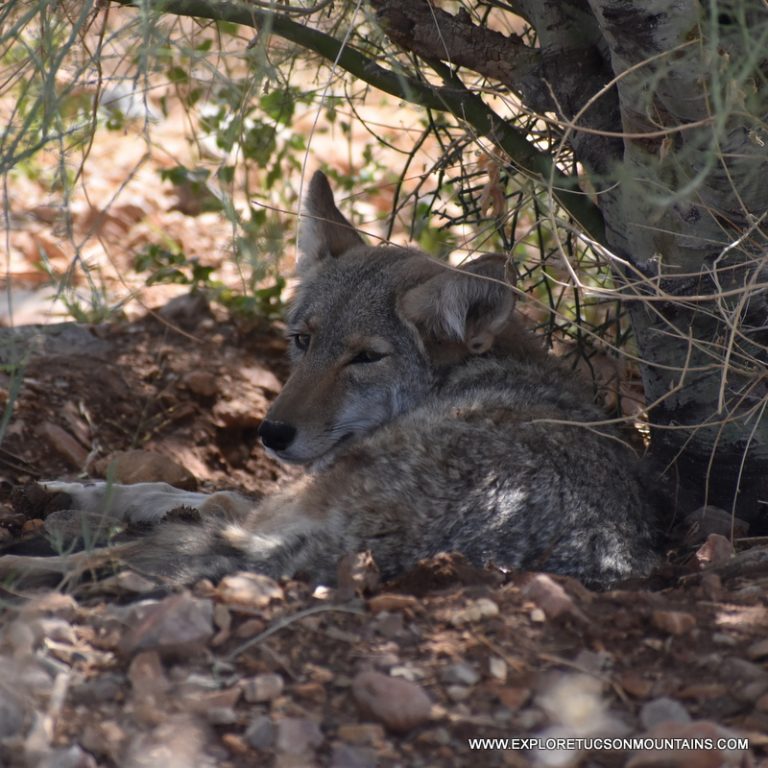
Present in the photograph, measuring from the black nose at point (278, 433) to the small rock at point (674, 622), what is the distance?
2060 mm

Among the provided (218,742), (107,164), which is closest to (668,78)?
(218,742)

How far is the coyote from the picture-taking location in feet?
12.0

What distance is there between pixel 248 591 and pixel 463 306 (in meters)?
2.00

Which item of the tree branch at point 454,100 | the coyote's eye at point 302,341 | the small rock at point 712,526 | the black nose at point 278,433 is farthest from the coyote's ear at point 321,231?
the small rock at point 712,526

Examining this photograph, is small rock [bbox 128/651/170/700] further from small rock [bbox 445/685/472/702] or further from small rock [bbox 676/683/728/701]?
small rock [bbox 676/683/728/701]

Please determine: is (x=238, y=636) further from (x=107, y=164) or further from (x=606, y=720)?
(x=107, y=164)

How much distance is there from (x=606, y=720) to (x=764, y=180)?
2382 millimetres

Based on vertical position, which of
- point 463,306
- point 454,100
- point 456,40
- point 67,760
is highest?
point 456,40

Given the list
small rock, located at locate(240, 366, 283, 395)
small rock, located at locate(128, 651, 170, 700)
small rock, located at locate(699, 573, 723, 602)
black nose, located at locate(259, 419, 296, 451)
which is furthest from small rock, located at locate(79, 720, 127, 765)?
small rock, located at locate(240, 366, 283, 395)

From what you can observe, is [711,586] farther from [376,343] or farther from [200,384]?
[200,384]

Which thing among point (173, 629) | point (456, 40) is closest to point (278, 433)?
point (173, 629)

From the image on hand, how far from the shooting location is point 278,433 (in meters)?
4.59

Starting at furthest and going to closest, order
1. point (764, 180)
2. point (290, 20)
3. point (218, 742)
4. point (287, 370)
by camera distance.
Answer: point (287, 370) → point (290, 20) → point (764, 180) → point (218, 742)

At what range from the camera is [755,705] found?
8.96 ft
